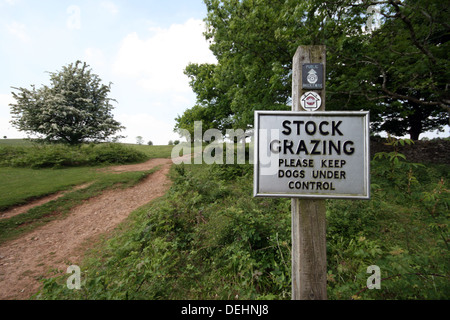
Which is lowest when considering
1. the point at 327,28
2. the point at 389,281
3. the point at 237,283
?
the point at 237,283

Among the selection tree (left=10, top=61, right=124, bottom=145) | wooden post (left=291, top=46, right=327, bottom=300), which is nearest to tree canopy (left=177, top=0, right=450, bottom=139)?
wooden post (left=291, top=46, right=327, bottom=300)

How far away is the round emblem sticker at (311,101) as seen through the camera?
1954 millimetres

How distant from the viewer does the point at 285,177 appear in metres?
2.00

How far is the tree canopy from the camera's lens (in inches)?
241

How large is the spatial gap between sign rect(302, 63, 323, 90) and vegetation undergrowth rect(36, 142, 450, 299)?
1274 mm

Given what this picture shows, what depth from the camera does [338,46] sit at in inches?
235

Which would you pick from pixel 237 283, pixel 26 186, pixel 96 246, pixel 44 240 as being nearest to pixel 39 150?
pixel 26 186

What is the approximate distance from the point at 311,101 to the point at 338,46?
579 cm

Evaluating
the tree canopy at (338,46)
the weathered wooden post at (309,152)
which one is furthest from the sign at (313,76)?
the tree canopy at (338,46)

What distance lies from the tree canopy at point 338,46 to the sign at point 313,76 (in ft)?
17.4

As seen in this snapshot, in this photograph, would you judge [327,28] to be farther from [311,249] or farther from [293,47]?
[311,249]

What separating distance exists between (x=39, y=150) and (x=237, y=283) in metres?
19.0

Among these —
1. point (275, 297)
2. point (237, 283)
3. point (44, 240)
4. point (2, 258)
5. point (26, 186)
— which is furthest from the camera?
point (26, 186)

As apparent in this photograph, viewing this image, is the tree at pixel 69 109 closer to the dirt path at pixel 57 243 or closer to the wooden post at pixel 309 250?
the dirt path at pixel 57 243
